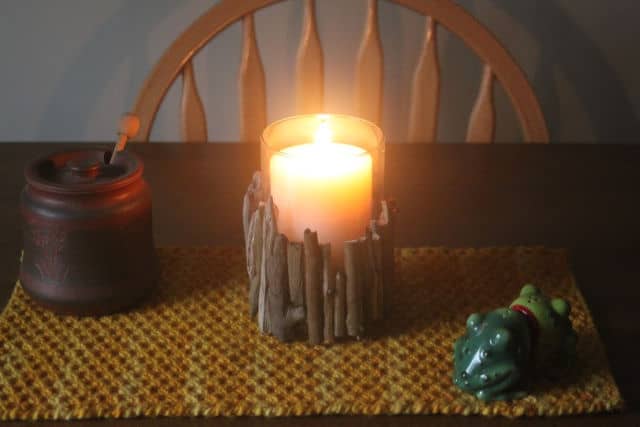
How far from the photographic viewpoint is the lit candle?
0.67m

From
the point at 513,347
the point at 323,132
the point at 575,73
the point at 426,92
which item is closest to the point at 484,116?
the point at 426,92

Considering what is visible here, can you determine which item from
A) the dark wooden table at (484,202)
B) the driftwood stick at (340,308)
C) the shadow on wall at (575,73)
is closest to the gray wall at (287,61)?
the shadow on wall at (575,73)

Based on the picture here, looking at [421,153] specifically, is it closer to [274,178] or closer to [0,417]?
[274,178]

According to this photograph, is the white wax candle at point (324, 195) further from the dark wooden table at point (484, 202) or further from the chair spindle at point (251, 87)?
the chair spindle at point (251, 87)

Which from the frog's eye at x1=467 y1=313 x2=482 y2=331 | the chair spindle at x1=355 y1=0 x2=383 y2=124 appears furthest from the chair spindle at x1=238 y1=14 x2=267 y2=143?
the frog's eye at x1=467 y1=313 x2=482 y2=331

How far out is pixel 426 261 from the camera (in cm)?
81

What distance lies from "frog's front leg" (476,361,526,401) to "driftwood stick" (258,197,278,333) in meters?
0.18

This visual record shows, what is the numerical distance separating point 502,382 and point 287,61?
0.90m

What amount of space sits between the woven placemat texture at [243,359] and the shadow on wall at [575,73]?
2.36ft

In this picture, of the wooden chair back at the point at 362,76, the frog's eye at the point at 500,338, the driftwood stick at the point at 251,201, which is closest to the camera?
the frog's eye at the point at 500,338

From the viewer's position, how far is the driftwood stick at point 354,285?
0.66m

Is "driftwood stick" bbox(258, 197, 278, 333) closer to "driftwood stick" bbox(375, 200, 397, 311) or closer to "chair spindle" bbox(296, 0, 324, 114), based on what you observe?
"driftwood stick" bbox(375, 200, 397, 311)

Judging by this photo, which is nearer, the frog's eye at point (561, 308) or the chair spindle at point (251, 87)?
the frog's eye at point (561, 308)

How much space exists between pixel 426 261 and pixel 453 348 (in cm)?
14
